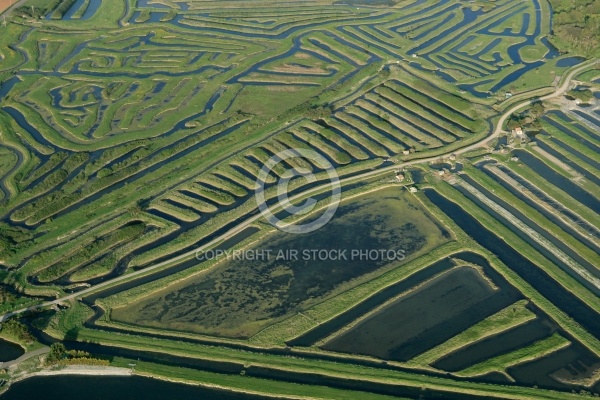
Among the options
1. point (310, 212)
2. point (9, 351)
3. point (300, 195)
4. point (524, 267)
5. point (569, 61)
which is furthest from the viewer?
point (569, 61)

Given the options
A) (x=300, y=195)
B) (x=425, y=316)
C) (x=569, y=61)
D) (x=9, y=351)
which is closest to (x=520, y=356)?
(x=425, y=316)

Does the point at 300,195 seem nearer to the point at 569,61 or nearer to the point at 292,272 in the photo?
the point at 292,272

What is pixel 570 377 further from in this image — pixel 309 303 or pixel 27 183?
pixel 27 183

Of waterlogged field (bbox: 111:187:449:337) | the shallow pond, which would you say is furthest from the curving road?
waterlogged field (bbox: 111:187:449:337)

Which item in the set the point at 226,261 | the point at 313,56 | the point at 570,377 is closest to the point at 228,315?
the point at 226,261

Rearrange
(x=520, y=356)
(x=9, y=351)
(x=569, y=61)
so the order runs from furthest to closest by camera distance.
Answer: (x=569, y=61) → (x=9, y=351) → (x=520, y=356)

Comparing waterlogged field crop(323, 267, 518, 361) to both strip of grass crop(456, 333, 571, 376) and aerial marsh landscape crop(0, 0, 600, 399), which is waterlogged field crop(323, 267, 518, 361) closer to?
aerial marsh landscape crop(0, 0, 600, 399)
